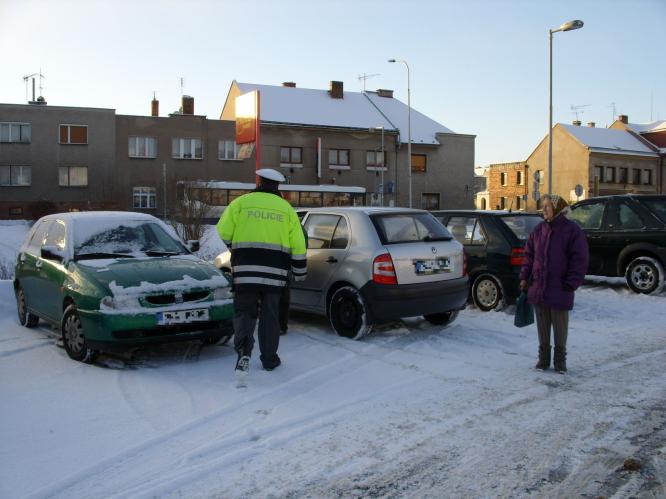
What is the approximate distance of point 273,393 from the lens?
18.0ft

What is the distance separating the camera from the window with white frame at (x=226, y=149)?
46.8 m

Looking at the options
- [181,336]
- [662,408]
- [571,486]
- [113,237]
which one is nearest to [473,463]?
[571,486]

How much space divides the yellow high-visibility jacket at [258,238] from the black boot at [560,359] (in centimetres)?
262

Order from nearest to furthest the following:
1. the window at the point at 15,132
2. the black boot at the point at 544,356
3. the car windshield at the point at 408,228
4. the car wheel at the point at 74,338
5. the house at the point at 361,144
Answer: the black boot at the point at 544,356
the car wheel at the point at 74,338
the car windshield at the point at 408,228
the window at the point at 15,132
the house at the point at 361,144

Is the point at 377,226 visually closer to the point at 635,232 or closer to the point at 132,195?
the point at 635,232

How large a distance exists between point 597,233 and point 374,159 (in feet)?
131

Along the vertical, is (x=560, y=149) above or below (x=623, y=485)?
above

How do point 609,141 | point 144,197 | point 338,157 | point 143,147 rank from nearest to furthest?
1. point 144,197
2. point 143,147
3. point 338,157
4. point 609,141

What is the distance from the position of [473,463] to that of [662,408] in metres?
1.96

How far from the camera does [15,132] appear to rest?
42.7 metres

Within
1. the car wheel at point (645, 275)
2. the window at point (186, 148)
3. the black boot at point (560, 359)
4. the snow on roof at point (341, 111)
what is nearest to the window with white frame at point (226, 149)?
the window at point (186, 148)

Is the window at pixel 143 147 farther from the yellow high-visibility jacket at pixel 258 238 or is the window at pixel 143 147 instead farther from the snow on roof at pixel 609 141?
the yellow high-visibility jacket at pixel 258 238

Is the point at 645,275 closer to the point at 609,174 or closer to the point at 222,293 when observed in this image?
the point at 222,293

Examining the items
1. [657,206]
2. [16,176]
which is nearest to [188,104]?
[16,176]
